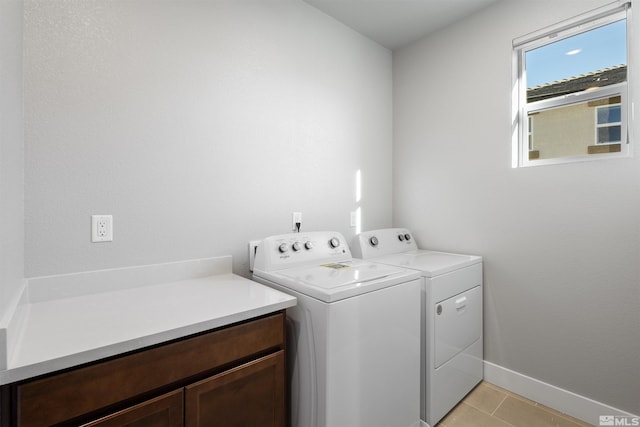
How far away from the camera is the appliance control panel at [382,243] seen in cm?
211

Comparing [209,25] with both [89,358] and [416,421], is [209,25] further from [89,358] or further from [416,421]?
[416,421]

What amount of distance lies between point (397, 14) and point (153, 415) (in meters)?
2.64

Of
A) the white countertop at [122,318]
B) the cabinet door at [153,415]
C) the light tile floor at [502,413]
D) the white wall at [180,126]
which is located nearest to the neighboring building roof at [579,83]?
the white wall at [180,126]

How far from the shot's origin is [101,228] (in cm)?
132

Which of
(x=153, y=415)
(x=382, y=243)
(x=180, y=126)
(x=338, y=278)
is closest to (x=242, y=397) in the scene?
(x=153, y=415)

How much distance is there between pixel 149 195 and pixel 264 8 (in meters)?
1.33

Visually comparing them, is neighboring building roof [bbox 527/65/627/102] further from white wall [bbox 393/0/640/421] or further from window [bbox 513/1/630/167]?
white wall [bbox 393/0/640/421]

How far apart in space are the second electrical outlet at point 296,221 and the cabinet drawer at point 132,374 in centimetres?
88

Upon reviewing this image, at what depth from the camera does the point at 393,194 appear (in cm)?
272

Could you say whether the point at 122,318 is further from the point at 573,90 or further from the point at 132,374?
the point at 573,90

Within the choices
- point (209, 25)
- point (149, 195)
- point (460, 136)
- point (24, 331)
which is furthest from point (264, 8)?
point (24, 331)

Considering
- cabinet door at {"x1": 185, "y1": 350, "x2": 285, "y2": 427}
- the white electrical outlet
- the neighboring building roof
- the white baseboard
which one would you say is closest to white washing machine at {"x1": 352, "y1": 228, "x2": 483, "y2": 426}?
the white baseboard

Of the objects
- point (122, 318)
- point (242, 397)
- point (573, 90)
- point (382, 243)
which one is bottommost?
point (242, 397)

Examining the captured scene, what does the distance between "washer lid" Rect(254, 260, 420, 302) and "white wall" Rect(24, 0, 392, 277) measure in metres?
0.40
